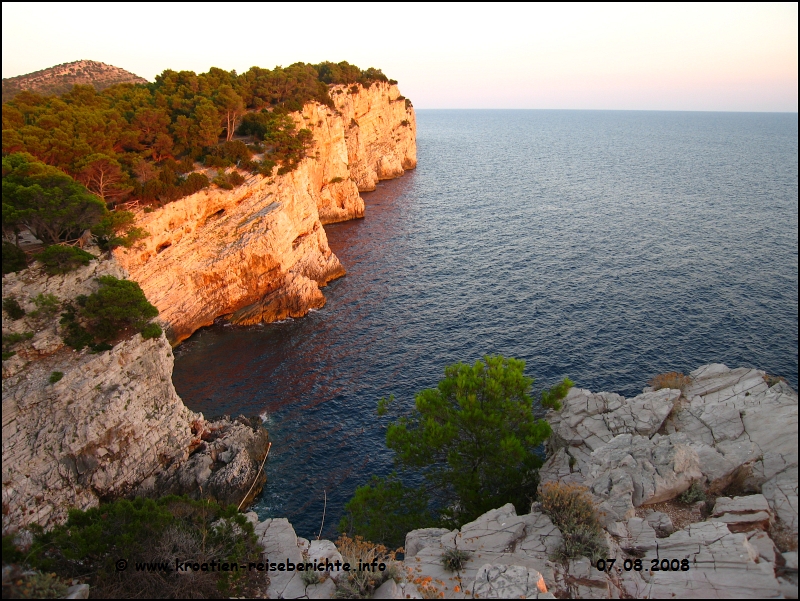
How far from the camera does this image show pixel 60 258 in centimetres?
3241

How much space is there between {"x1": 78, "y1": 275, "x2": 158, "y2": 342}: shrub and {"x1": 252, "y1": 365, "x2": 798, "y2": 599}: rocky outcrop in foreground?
18.9m

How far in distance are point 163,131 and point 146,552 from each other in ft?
152

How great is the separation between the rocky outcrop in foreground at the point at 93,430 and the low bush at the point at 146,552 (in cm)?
1114

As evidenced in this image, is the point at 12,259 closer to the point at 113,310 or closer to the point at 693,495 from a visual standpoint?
the point at 113,310

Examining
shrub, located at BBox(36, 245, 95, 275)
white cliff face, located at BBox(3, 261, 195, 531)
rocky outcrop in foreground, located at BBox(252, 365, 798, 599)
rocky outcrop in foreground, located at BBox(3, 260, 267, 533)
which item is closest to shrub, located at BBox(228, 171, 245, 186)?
rocky outcrop in foreground, located at BBox(3, 260, 267, 533)

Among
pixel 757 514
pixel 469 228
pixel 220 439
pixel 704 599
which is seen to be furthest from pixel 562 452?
pixel 469 228

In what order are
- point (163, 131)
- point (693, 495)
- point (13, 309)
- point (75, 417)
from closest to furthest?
point (693, 495), point (75, 417), point (13, 309), point (163, 131)

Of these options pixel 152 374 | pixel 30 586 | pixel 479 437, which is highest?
pixel 30 586

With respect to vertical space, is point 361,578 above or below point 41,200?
below

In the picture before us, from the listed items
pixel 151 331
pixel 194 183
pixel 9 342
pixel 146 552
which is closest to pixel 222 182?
pixel 194 183

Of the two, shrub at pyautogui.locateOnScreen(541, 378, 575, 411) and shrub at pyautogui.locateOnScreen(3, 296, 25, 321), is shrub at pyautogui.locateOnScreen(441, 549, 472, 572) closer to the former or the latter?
shrub at pyautogui.locateOnScreen(541, 378, 575, 411)

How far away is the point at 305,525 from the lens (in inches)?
1109

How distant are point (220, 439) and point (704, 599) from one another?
28.6m

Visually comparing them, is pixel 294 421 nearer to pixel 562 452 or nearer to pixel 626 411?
pixel 562 452
